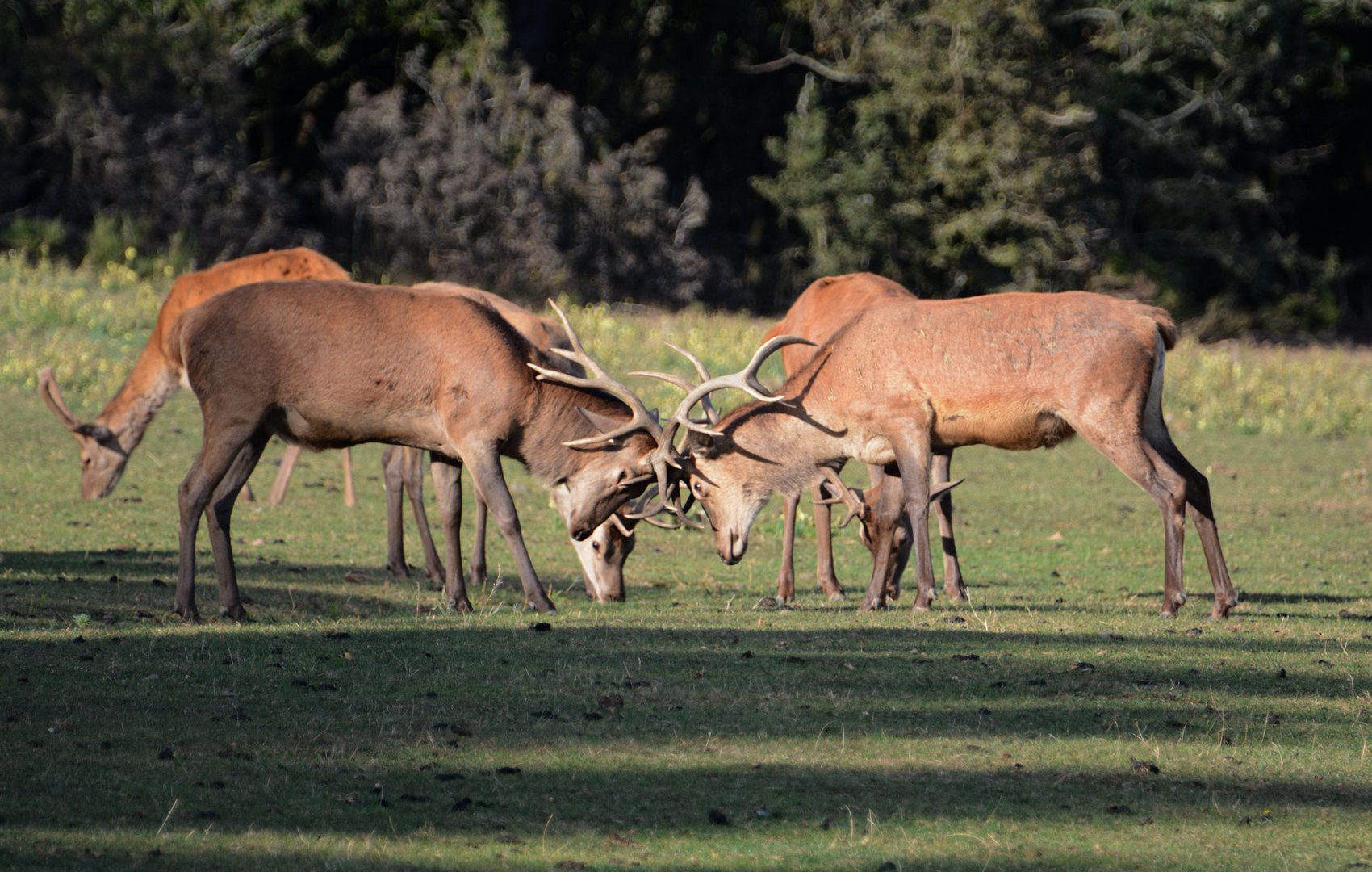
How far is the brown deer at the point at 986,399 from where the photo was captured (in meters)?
10.8

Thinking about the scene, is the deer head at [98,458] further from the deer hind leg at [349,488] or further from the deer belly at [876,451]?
the deer belly at [876,451]

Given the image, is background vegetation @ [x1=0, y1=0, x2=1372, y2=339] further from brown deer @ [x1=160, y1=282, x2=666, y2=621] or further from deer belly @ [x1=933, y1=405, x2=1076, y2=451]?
deer belly @ [x1=933, y1=405, x2=1076, y2=451]

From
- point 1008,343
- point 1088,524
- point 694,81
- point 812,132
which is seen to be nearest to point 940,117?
point 812,132

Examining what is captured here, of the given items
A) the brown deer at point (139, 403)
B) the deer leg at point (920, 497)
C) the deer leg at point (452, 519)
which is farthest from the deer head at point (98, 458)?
the deer leg at point (920, 497)

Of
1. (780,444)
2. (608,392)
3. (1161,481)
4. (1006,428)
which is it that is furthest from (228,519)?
(1161,481)

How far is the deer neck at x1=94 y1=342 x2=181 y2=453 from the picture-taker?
1684 cm

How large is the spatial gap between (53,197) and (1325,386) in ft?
79.4

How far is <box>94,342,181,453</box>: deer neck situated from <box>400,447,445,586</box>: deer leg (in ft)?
14.2

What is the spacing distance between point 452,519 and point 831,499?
8.63 ft

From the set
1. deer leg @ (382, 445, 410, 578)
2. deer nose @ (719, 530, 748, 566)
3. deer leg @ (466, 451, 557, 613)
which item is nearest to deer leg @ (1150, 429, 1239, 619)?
deer nose @ (719, 530, 748, 566)

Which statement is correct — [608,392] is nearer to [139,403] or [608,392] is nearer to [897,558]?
[897,558]

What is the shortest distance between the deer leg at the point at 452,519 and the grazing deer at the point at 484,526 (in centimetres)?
32

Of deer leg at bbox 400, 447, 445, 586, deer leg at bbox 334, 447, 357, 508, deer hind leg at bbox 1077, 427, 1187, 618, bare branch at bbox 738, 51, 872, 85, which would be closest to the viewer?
deer hind leg at bbox 1077, 427, 1187, 618

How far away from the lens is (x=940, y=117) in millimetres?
39406
